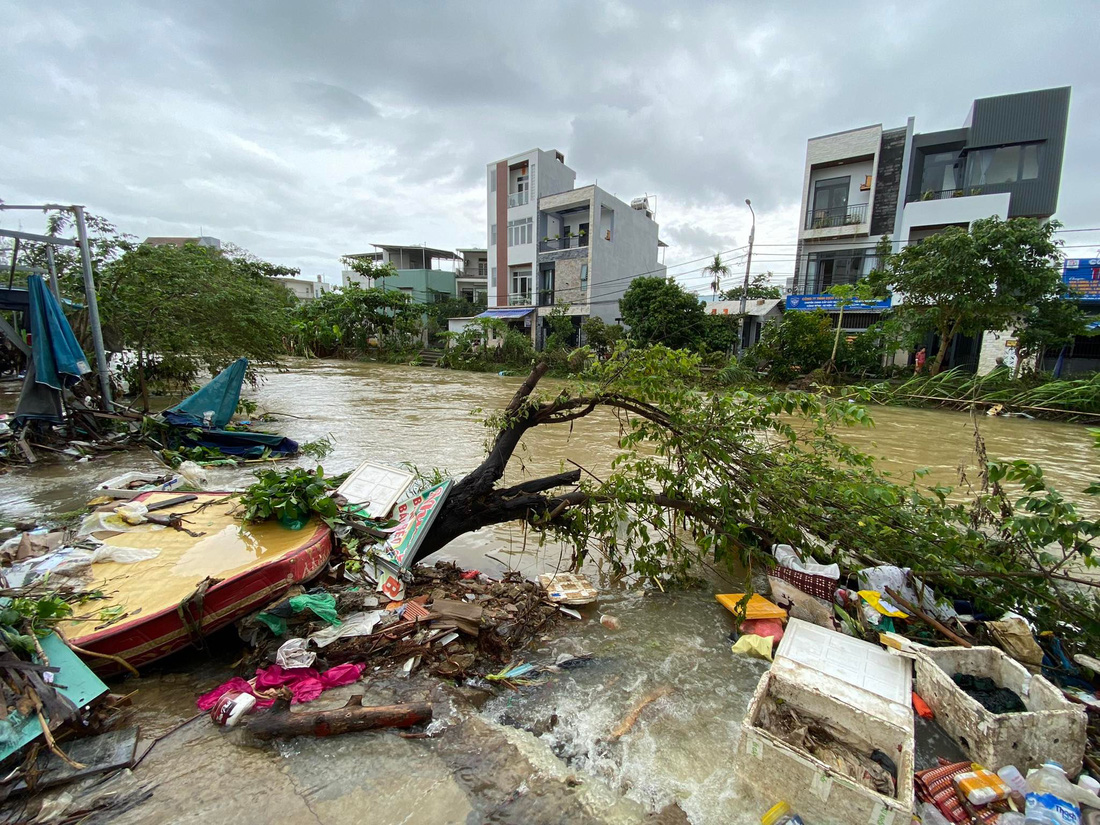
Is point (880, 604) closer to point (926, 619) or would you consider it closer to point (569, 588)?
point (926, 619)

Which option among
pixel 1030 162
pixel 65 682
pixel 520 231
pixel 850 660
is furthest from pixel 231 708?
pixel 520 231

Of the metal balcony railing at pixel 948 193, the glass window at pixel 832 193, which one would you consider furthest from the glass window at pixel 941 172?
the glass window at pixel 832 193

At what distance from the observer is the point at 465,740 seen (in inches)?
94.4

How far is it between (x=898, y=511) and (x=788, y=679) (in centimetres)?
197

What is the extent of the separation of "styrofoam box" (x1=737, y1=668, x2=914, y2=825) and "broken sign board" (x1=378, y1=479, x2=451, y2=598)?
2.49 metres

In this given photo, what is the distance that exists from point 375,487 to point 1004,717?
179 inches

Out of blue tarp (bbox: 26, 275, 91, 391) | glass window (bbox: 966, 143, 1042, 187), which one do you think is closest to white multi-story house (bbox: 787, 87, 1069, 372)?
glass window (bbox: 966, 143, 1042, 187)

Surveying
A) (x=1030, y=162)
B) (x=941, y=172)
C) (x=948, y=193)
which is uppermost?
(x=941, y=172)

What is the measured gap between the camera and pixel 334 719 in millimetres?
2332

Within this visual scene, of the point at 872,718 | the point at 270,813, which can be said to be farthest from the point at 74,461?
the point at 872,718

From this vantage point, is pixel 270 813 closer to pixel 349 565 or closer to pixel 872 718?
pixel 349 565

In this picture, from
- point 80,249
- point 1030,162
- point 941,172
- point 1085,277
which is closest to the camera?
point 80,249

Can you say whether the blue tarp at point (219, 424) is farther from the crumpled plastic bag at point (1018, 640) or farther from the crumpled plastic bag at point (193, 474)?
the crumpled plastic bag at point (1018, 640)

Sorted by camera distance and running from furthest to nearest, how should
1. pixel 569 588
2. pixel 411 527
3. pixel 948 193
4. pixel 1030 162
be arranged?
pixel 948 193 < pixel 1030 162 < pixel 569 588 < pixel 411 527
